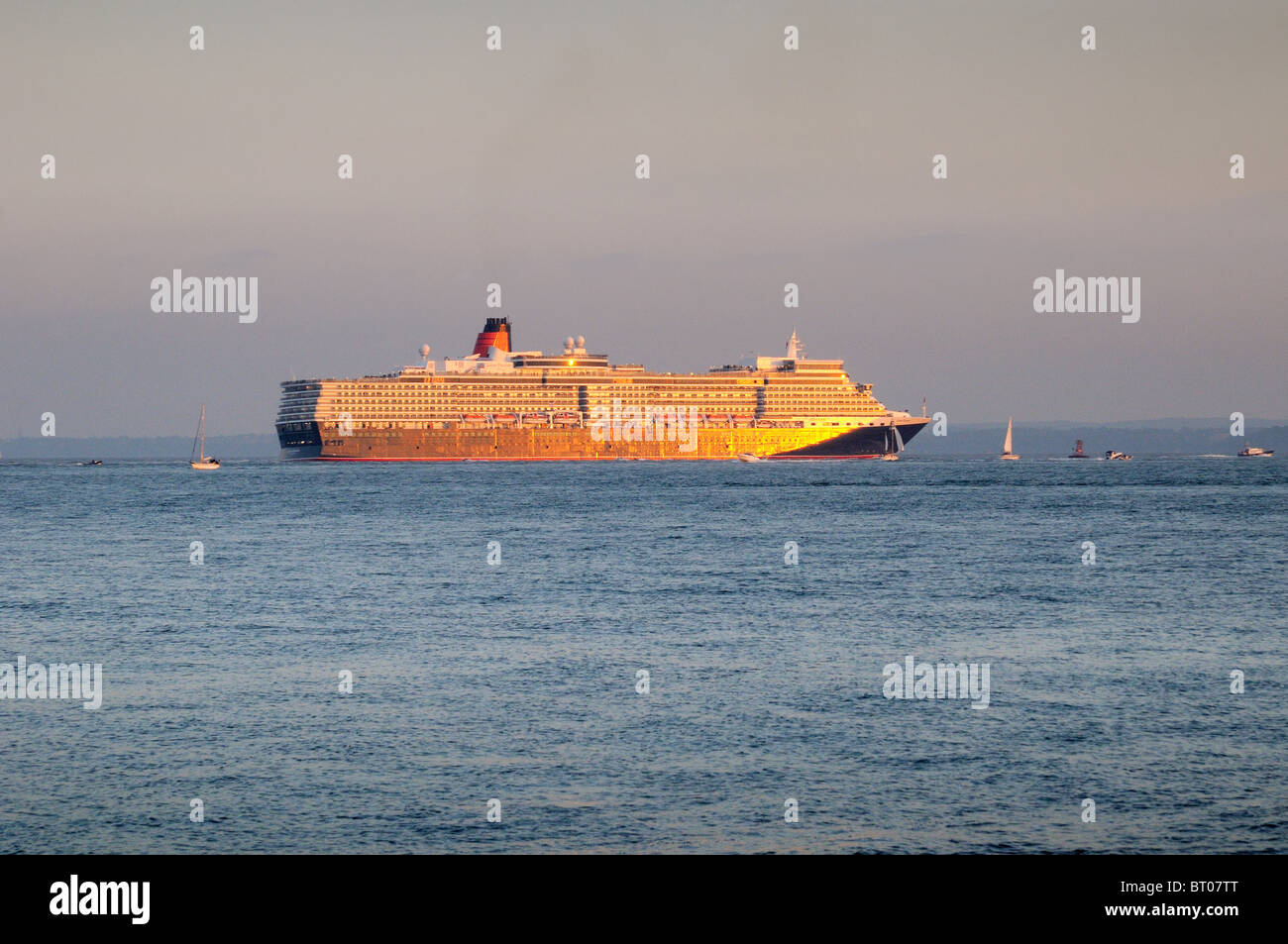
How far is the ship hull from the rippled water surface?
339ft

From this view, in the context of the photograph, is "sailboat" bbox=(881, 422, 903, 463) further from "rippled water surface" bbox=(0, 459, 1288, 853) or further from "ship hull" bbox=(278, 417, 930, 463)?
"rippled water surface" bbox=(0, 459, 1288, 853)

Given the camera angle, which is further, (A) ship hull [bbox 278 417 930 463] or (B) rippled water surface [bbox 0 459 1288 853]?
(A) ship hull [bbox 278 417 930 463]

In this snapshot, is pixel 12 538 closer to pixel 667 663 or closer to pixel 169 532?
pixel 169 532

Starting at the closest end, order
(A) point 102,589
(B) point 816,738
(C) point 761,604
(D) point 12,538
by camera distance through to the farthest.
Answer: (B) point 816,738 → (C) point 761,604 → (A) point 102,589 → (D) point 12,538

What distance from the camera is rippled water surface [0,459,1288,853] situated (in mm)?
12852

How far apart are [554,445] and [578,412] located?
4.93 meters

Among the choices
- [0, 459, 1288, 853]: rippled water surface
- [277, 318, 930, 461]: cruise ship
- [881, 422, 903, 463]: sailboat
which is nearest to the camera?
[0, 459, 1288, 853]: rippled water surface

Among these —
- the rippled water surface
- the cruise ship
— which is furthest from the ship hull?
the rippled water surface

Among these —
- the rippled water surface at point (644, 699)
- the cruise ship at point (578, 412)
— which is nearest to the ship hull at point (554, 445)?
the cruise ship at point (578, 412)

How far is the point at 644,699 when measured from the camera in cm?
1842

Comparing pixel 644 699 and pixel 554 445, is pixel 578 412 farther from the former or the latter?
pixel 644 699

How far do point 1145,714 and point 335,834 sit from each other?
10.7 m

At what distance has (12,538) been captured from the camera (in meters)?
49.3
